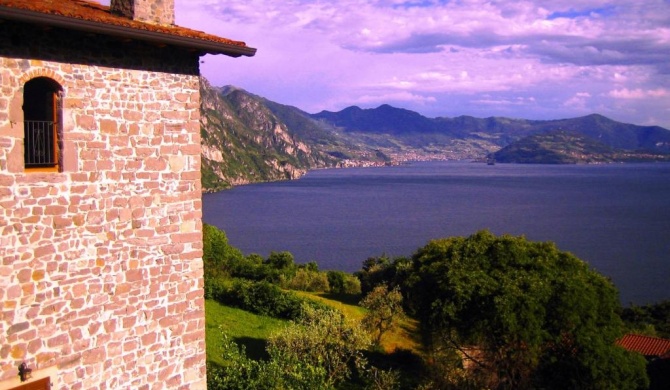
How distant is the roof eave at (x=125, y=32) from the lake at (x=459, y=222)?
55.4 metres

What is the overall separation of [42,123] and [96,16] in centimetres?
149

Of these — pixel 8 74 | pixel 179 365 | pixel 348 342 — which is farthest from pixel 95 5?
pixel 348 342

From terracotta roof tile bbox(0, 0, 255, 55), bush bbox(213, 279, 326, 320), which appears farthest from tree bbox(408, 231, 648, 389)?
terracotta roof tile bbox(0, 0, 255, 55)

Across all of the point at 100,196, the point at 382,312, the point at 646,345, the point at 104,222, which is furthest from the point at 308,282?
the point at 100,196

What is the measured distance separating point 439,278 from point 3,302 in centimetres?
1730

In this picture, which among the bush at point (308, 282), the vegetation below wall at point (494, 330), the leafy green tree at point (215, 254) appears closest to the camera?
the vegetation below wall at point (494, 330)

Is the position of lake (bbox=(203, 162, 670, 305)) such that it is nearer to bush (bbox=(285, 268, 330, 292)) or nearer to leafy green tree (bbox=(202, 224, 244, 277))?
bush (bbox=(285, 268, 330, 292))

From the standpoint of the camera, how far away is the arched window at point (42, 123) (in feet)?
22.5

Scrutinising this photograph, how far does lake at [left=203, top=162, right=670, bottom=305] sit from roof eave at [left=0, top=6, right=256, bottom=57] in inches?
2182

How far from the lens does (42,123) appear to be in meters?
6.97

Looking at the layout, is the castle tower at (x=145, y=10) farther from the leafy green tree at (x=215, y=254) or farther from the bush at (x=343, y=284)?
the bush at (x=343, y=284)

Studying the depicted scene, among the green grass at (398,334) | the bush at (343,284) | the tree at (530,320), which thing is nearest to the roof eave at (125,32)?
the tree at (530,320)

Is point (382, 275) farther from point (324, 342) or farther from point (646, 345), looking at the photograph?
point (324, 342)

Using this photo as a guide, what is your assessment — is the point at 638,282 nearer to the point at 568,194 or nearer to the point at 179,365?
the point at 179,365
